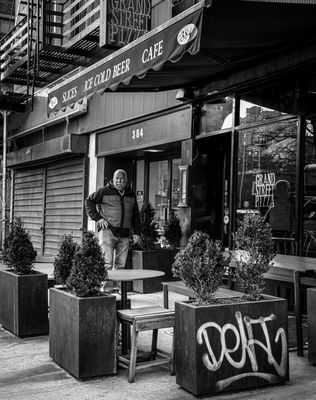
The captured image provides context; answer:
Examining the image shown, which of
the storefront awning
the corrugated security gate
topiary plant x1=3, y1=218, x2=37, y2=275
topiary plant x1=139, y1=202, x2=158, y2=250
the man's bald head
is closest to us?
the storefront awning

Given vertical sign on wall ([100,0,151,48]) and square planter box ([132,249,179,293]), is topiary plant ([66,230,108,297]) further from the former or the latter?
vertical sign on wall ([100,0,151,48])

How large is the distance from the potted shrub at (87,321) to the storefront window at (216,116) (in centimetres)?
449

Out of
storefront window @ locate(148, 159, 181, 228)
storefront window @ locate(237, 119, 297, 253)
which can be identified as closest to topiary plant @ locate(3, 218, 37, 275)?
storefront window @ locate(237, 119, 297, 253)

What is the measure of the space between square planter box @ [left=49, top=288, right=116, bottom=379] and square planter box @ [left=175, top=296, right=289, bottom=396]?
2.09 feet

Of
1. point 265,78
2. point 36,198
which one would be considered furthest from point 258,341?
point 36,198

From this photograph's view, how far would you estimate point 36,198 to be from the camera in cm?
1656

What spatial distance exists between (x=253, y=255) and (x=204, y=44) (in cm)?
324

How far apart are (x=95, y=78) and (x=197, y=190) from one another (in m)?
3.01

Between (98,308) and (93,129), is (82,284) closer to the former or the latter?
(98,308)

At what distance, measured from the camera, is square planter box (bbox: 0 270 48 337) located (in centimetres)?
591

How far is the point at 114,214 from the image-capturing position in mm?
7672

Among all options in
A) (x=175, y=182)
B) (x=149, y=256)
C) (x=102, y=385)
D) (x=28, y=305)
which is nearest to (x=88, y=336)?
(x=102, y=385)

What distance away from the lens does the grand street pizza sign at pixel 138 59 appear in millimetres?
5555

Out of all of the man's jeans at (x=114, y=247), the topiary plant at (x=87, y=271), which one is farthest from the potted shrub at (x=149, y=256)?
the topiary plant at (x=87, y=271)
